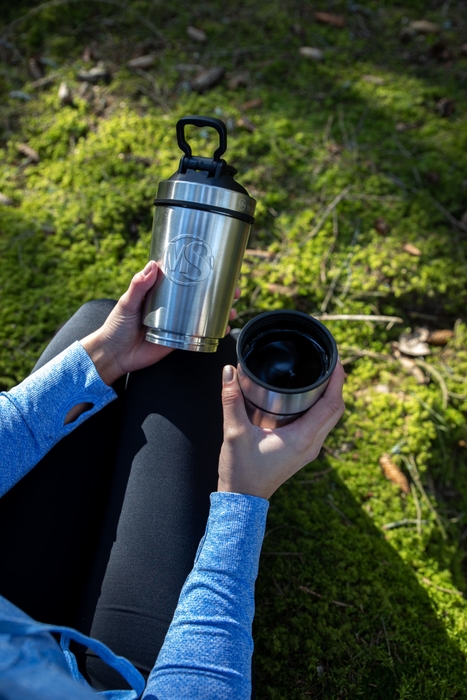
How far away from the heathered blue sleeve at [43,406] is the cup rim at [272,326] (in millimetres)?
578

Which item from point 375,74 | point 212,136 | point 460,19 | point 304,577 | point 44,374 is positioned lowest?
point 304,577

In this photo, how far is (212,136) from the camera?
11.0ft

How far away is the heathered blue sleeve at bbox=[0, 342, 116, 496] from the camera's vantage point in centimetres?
159

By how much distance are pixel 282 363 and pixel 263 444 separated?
0.31 m

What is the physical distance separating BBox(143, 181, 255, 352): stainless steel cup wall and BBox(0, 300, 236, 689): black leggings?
223mm

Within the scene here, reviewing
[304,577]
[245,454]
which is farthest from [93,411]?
[304,577]

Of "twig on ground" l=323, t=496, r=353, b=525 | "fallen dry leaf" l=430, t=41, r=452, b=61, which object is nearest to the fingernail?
"twig on ground" l=323, t=496, r=353, b=525

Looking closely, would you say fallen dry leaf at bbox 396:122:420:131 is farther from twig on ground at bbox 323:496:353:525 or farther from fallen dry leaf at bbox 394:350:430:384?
twig on ground at bbox 323:496:353:525

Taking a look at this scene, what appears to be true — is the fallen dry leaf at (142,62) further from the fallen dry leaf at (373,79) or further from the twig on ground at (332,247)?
the twig on ground at (332,247)

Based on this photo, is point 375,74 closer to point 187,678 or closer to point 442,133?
point 442,133

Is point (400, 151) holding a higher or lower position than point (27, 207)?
higher

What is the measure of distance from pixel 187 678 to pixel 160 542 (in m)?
0.45

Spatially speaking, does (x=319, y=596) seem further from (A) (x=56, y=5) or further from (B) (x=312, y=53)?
(A) (x=56, y=5)

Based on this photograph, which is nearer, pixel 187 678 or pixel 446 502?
pixel 187 678
